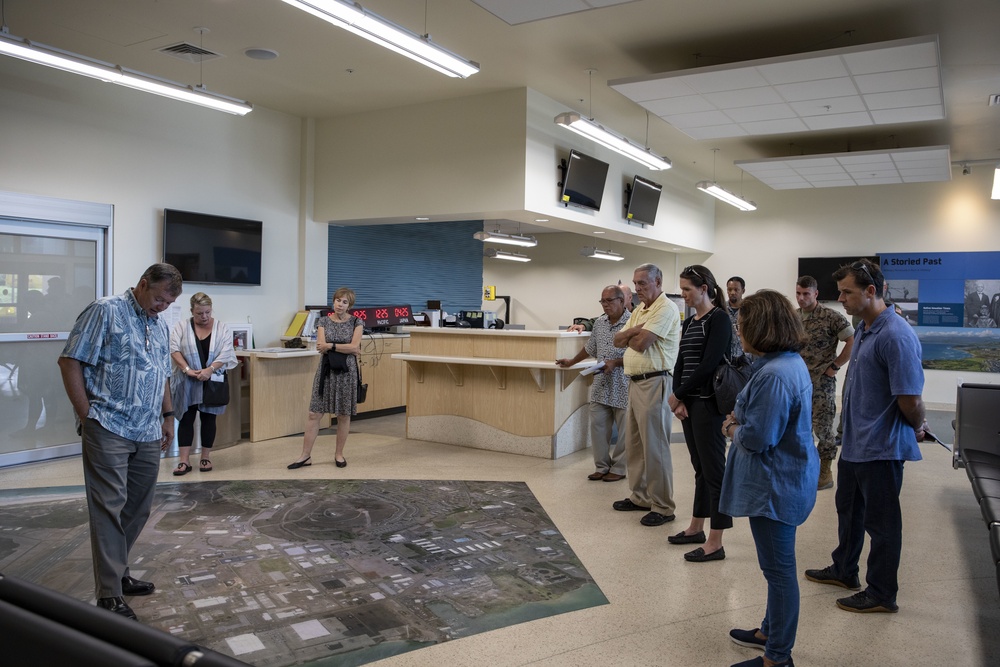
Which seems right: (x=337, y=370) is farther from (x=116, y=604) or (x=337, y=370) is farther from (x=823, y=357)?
(x=823, y=357)

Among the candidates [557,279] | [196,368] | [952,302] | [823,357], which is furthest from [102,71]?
[557,279]

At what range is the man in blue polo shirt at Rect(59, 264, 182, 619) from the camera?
3.10 metres

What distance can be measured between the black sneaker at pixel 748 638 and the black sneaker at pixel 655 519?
5.25 feet

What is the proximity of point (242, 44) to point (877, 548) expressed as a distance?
618 cm

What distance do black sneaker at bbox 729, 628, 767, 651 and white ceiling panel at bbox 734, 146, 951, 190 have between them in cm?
705

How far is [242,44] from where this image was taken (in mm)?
6344

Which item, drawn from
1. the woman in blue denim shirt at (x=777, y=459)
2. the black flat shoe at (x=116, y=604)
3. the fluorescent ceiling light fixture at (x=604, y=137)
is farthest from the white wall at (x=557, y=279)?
the black flat shoe at (x=116, y=604)

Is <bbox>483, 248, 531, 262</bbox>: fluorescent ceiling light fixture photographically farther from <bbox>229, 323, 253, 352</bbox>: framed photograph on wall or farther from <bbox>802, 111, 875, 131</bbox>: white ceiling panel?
<bbox>802, 111, 875, 131</bbox>: white ceiling panel

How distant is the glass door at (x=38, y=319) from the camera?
6.18 meters

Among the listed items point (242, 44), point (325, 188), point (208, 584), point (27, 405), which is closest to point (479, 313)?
point (325, 188)

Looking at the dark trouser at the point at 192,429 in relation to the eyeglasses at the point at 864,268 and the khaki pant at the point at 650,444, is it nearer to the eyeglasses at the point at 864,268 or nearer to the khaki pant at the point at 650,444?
the khaki pant at the point at 650,444

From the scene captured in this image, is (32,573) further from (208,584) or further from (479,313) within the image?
(479,313)

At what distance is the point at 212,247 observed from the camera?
7695mm

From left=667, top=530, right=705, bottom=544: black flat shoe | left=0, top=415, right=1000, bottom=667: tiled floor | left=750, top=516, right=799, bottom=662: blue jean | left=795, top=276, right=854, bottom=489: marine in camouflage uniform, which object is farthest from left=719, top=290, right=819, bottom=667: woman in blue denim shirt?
left=795, top=276, right=854, bottom=489: marine in camouflage uniform
